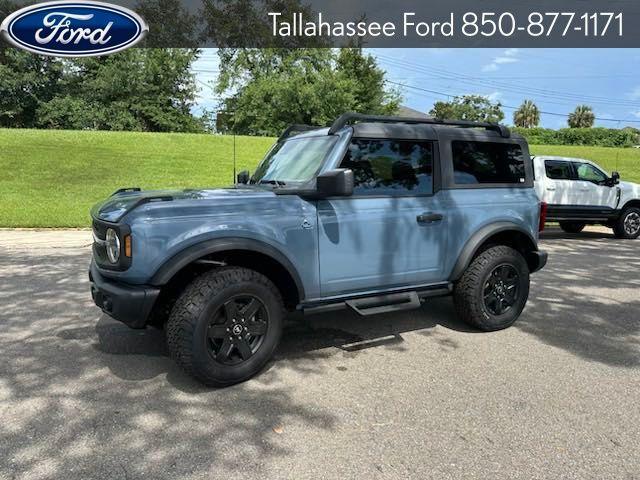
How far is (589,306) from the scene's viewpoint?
5719 millimetres

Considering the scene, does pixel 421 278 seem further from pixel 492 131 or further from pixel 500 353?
pixel 492 131

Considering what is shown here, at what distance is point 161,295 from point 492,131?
10.9 ft

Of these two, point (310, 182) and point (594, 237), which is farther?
point (594, 237)

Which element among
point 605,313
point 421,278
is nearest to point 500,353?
point 421,278

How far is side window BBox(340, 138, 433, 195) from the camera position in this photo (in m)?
4.08

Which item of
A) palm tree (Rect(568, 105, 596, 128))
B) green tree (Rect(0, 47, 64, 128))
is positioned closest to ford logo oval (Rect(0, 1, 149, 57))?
green tree (Rect(0, 47, 64, 128))

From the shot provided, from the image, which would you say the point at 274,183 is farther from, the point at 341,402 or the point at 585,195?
the point at 585,195

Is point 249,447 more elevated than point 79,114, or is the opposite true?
point 79,114

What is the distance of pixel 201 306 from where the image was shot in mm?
3367

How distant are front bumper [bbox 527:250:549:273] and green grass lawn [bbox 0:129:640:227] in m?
11.0

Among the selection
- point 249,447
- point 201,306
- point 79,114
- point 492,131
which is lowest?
point 249,447

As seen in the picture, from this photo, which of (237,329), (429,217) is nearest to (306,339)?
(237,329)

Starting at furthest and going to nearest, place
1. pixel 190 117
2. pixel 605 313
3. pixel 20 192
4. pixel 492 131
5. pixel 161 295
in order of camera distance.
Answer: pixel 190 117
pixel 20 192
pixel 605 313
pixel 492 131
pixel 161 295

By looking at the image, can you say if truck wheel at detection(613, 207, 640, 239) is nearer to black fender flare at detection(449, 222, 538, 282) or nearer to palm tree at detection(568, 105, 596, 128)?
black fender flare at detection(449, 222, 538, 282)
